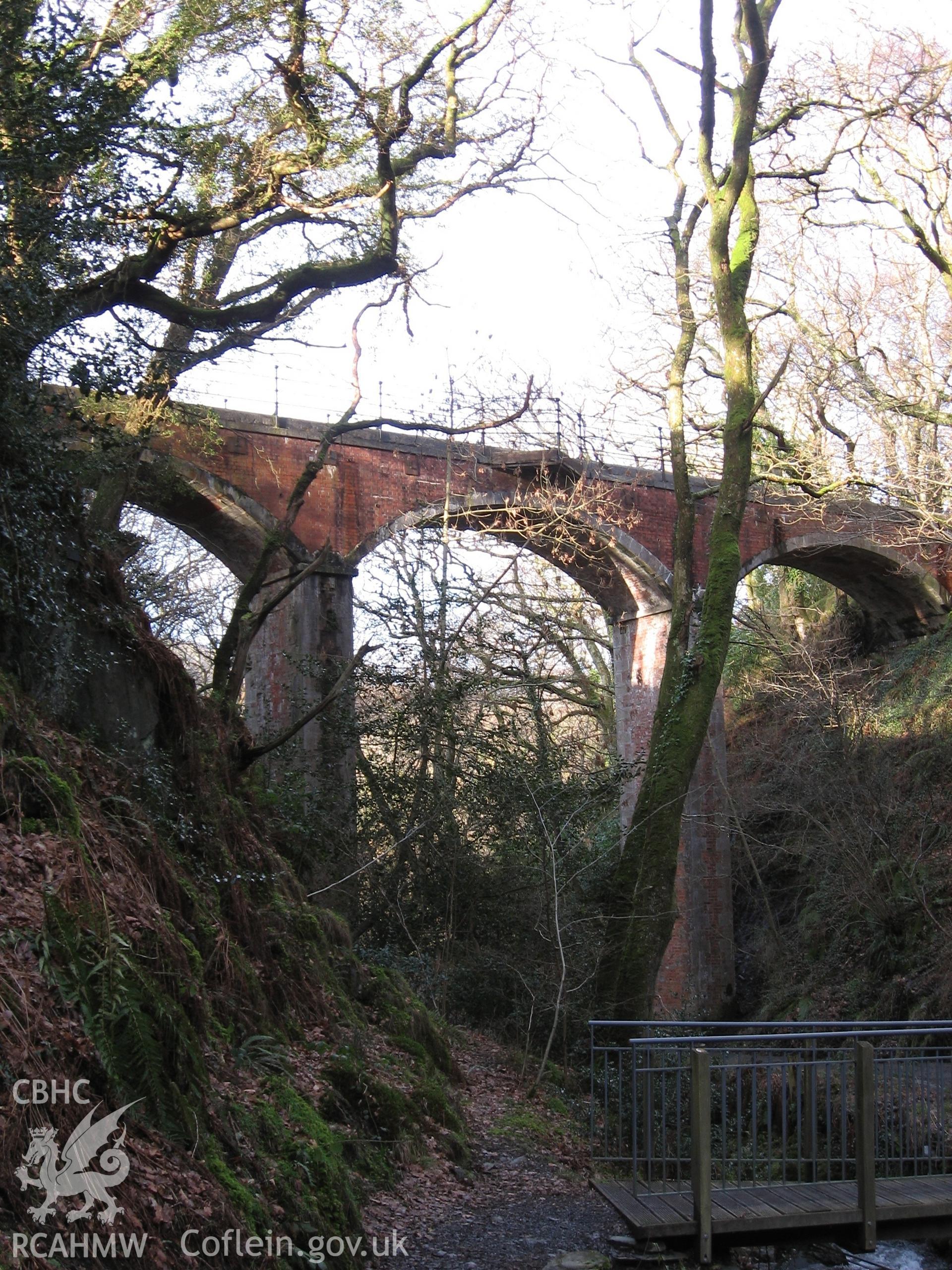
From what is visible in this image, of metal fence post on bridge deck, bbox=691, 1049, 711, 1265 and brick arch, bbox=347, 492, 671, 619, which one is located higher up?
brick arch, bbox=347, 492, 671, 619

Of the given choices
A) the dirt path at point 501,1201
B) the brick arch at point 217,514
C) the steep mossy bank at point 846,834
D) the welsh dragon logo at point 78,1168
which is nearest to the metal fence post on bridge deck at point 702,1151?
the dirt path at point 501,1201

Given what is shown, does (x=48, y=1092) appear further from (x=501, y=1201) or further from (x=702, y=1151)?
(x=501, y=1201)

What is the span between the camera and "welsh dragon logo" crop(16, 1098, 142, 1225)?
10.9 feet

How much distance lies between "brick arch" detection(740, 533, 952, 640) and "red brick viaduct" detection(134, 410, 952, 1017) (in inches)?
1.4

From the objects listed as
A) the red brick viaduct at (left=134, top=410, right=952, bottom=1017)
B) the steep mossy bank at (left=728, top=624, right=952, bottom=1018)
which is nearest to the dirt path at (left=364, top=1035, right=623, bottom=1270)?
the red brick viaduct at (left=134, top=410, right=952, bottom=1017)

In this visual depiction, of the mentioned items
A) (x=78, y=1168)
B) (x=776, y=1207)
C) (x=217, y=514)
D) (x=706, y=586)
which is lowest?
(x=776, y=1207)

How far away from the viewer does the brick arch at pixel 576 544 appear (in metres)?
14.1

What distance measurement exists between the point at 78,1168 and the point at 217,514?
36.5 ft

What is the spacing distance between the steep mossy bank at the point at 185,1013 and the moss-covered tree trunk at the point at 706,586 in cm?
303

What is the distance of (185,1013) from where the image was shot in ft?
15.7

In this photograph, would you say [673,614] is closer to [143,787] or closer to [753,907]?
[143,787]

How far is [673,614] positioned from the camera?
11758 mm

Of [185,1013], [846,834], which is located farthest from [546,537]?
[185,1013]

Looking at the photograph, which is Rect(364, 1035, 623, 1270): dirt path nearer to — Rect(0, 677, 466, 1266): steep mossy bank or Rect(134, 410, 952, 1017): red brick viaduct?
Rect(0, 677, 466, 1266): steep mossy bank
